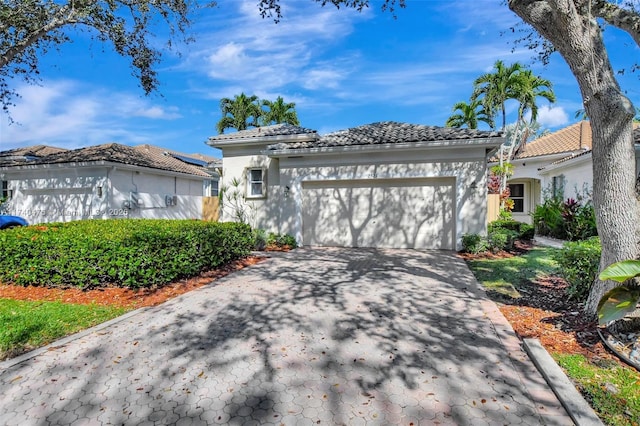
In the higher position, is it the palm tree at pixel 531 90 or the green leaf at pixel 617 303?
the palm tree at pixel 531 90

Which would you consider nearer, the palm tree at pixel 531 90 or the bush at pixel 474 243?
the bush at pixel 474 243

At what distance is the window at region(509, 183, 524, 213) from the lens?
853 inches

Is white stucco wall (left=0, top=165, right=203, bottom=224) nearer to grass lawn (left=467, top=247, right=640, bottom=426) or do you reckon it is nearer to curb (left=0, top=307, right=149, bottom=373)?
curb (left=0, top=307, right=149, bottom=373)

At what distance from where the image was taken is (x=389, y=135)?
12.2m

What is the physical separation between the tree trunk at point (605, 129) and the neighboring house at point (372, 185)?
240 inches

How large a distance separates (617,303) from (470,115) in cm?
2024

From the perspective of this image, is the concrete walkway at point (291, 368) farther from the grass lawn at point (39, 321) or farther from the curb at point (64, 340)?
the grass lawn at point (39, 321)

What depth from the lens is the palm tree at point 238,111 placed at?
96.4 feet

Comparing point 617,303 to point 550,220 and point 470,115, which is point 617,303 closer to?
point 550,220

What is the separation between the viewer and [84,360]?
3.83 metres

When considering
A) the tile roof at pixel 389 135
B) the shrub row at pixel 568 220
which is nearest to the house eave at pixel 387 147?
the tile roof at pixel 389 135

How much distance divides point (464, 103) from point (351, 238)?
14.9m

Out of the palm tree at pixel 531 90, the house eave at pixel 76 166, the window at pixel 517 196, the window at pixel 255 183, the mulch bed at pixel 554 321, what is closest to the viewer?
the mulch bed at pixel 554 321

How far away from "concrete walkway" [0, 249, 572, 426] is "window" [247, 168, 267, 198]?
7907 mm
